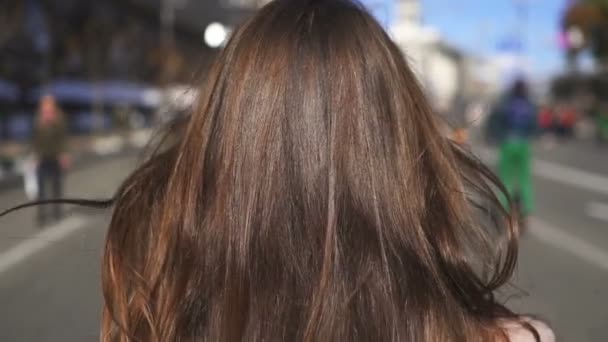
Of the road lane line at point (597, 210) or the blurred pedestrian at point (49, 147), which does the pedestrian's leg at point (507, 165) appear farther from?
the blurred pedestrian at point (49, 147)

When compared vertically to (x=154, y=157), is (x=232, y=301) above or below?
below

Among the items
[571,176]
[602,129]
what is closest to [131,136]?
[602,129]

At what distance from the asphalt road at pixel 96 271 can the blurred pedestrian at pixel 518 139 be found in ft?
1.74

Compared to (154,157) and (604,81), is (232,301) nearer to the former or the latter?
(154,157)

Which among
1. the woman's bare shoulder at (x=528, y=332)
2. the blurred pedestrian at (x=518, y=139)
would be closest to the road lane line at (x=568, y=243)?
the blurred pedestrian at (x=518, y=139)

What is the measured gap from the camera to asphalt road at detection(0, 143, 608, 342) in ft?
7.41

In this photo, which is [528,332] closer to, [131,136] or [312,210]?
[312,210]

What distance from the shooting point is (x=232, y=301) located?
1449mm

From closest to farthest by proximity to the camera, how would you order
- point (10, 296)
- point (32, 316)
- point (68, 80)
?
point (32, 316) < point (10, 296) < point (68, 80)

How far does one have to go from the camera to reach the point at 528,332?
148 cm

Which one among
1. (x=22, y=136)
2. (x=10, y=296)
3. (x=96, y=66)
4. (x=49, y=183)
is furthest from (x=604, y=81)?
(x=10, y=296)

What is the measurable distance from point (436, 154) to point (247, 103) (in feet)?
1.06

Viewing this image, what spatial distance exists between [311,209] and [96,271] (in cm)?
76

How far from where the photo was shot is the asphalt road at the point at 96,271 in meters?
2.26
